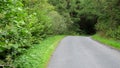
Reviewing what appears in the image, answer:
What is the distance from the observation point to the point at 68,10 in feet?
227

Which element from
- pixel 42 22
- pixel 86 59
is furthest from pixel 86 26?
pixel 86 59

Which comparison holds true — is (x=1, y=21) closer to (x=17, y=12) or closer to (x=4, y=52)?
(x=17, y=12)

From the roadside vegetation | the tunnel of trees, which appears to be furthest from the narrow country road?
the tunnel of trees

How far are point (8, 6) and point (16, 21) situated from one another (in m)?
0.59

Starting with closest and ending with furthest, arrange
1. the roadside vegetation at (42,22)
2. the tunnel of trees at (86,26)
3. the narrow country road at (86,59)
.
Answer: the roadside vegetation at (42,22), the narrow country road at (86,59), the tunnel of trees at (86,26)

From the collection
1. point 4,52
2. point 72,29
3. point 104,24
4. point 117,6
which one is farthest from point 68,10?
point 4,52

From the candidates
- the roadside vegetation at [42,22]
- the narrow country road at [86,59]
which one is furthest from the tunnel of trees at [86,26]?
the narrow country road at [86,59]

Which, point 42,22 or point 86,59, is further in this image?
point 42,22

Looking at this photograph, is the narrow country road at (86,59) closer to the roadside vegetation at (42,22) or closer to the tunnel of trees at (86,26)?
the roadside vegetation at (42,22)

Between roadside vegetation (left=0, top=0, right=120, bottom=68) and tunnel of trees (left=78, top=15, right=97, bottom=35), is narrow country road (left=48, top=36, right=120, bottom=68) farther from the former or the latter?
tunnel of trees (left=78, top=15, right=97, bottom=35)

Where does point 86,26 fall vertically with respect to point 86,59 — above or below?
below

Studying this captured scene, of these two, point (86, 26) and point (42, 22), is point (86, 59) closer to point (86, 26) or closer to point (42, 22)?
point (42, 22)

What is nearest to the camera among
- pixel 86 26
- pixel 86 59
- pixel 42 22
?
pixel 86 59

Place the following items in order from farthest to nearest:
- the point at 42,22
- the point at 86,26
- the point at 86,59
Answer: the point at 86,26, the point at 42,22, the point at 86,59
